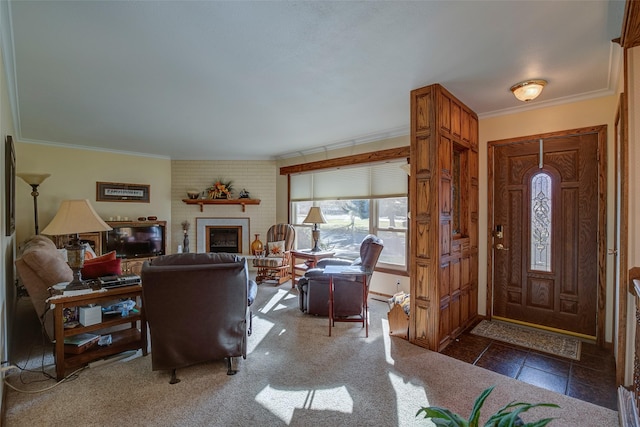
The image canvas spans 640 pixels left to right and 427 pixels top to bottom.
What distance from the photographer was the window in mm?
4742

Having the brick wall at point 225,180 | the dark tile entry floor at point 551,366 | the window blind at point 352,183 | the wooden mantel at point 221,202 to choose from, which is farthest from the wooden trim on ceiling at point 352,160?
the dark tile entry floor at point 551,366

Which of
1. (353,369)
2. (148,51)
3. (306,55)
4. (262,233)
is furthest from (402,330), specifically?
(262,233)

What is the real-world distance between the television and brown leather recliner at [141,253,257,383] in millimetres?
4249

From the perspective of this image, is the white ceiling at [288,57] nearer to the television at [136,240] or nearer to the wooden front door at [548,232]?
the wooden front door at [548,232]

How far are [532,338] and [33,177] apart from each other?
7046 mm

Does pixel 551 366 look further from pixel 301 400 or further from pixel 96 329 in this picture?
pixel 96 329

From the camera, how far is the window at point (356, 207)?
4.74 meters

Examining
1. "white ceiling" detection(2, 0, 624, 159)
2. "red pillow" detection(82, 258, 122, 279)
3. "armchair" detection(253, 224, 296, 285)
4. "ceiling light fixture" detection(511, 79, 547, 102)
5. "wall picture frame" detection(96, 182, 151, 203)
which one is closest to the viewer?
"white ceiling" detection(2, 0, 624, 159)

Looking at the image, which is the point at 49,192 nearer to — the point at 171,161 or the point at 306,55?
the point at 171,161

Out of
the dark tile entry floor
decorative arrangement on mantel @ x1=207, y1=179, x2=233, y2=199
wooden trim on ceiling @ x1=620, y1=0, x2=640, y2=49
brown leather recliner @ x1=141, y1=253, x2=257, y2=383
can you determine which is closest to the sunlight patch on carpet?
brown leather recliner @ x1=141, y1=253, x2=257, y2=383

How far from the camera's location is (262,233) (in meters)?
6.71

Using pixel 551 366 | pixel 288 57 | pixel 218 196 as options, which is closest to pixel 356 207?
pixel 218 196

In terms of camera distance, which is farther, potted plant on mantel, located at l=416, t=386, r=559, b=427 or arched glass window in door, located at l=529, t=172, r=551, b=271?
arched glass window in door, located at l=529, t=172, r=551, b=271

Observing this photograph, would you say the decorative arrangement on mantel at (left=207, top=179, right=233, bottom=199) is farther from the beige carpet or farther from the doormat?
the doormat
